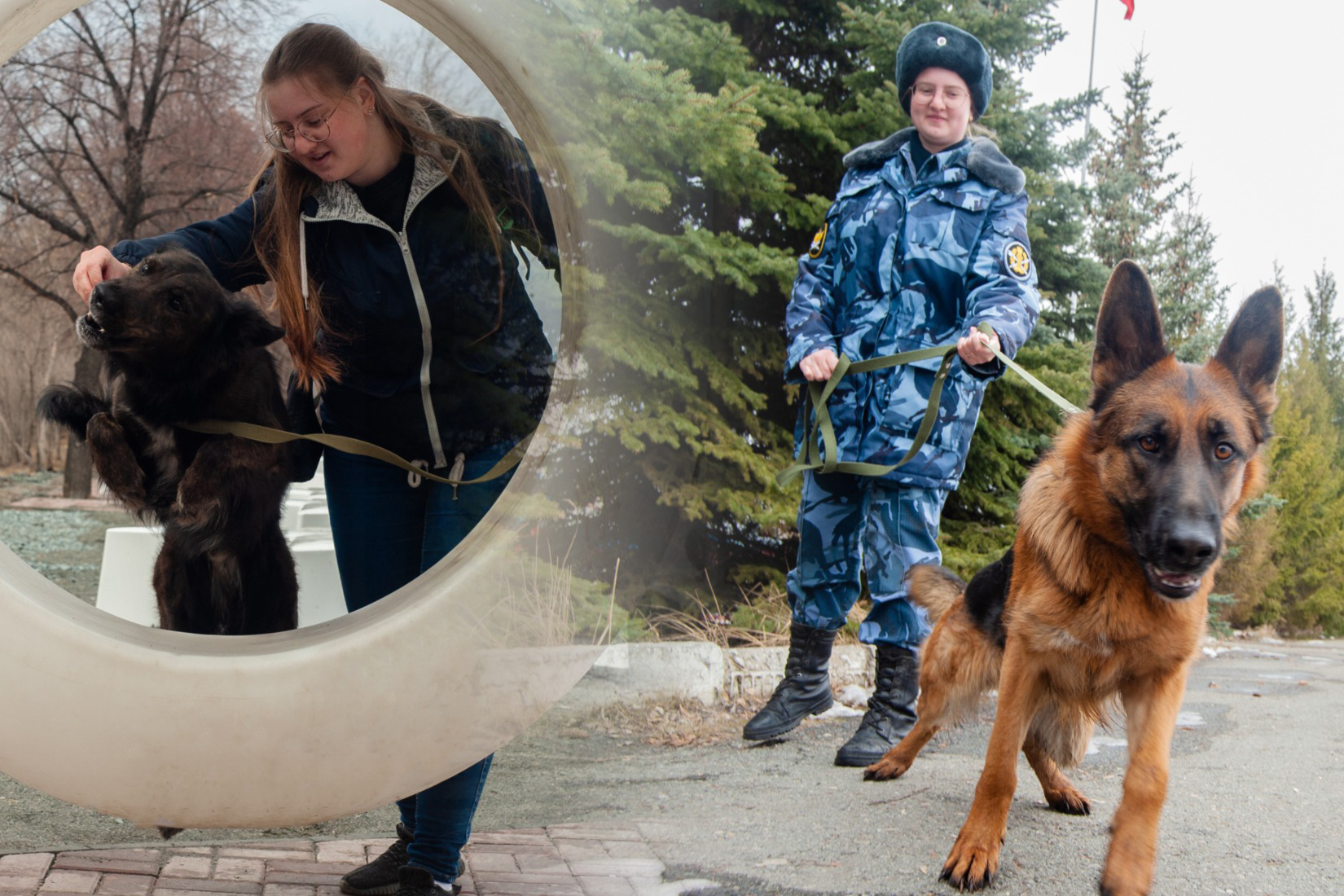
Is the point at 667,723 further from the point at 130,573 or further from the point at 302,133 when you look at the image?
the point at 302,133

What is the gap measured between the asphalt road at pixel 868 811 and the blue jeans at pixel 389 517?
1.12 metres

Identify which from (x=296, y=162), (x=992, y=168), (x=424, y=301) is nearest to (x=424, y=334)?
(x=424, y=301)

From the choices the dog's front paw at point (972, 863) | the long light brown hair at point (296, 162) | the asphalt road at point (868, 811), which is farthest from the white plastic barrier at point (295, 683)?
the dog's front paw at point (972, 863)

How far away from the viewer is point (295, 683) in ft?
5.51

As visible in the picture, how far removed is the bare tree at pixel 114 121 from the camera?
1.61m

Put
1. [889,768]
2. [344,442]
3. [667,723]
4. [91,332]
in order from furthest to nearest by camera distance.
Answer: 1. [667,723]
2. [889,768]
3. [344,442]
4. [91,332]

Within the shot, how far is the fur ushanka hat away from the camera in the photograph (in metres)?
3.21

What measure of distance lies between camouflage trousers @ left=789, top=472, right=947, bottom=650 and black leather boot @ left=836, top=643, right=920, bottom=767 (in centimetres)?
7

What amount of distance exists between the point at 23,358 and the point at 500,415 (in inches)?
32.0

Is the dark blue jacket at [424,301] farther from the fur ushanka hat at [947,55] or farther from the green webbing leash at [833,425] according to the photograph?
the fur ushanka hat at [947,55]

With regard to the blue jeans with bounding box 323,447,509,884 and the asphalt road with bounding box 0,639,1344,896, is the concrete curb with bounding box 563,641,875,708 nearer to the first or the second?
the asphalt road with bounding box 0,639,1344,896

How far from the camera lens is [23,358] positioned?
1.63 meters

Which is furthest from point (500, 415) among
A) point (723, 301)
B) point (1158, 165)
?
point (1158, 165)

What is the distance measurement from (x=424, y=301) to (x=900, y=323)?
6.31ft
